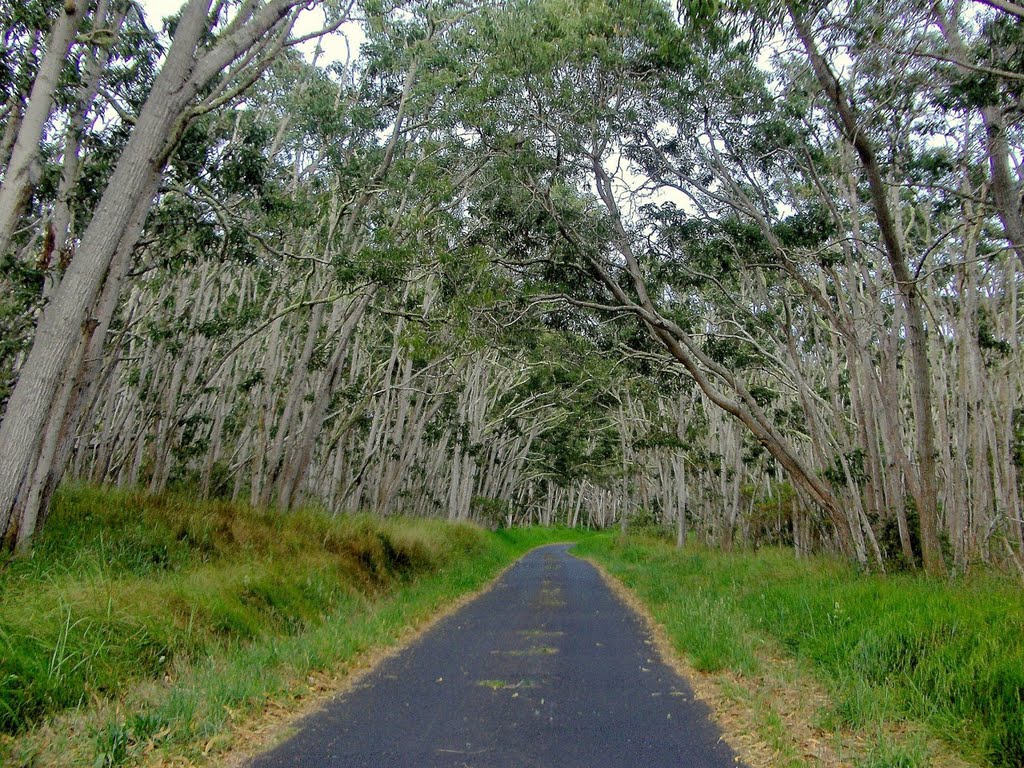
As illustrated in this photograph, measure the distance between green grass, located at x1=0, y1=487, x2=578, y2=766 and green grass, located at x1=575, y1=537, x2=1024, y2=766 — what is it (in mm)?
4048

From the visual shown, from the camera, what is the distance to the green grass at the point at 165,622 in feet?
15.2

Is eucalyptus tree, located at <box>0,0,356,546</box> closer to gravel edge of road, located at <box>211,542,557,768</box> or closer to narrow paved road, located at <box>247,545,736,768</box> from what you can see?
gravel edge of road, located at <box>211,542,557,768</box>

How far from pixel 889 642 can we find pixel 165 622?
632 centimetres

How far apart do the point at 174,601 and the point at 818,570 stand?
30.9 ft

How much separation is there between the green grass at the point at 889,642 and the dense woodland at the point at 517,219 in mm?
1756

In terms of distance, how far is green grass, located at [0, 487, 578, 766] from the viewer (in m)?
4.64

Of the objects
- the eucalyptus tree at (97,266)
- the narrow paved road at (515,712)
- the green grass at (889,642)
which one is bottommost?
the narrow paved road at (515,712)

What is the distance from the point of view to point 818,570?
11484 mm

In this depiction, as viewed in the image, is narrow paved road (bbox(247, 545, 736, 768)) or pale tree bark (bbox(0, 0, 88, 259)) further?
pale tree bark (bbox(0, 0, 88, 259))

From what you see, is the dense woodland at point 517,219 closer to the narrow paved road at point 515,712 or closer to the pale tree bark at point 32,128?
the pale tree bark at point 32,128

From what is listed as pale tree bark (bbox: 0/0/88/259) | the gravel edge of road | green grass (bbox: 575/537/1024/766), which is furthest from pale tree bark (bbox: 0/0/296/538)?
green grass (bbox: 575/537/1024/766)

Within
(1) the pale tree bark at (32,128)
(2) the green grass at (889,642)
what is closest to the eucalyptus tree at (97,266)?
(1) the pale tree bark at (32,128)

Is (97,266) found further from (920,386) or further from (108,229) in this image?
(920,386)

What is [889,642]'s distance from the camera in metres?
6.09
